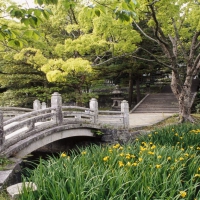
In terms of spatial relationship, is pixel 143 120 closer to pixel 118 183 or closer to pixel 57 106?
pixel 57 106

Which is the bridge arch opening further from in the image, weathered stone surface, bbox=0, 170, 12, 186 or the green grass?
the green grass

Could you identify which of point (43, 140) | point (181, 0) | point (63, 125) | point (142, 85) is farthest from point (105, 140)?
point (142, 85)

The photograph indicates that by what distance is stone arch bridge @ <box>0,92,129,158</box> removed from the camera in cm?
656

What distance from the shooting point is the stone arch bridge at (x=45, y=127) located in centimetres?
656

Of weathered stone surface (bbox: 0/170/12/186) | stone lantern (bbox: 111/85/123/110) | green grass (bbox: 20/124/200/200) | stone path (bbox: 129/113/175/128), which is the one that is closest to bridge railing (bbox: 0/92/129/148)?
weathered stone surface (bbox: 0/170/12/186)

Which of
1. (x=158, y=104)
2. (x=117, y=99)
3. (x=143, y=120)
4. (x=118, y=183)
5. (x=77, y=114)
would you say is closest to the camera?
(x=118, y=183)

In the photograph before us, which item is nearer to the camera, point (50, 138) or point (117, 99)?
point (50, 138)

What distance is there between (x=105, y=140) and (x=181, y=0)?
20.7ft

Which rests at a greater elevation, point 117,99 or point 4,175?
point 117,99

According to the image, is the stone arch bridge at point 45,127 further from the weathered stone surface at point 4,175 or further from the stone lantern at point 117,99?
the stone lantern at point 117,99

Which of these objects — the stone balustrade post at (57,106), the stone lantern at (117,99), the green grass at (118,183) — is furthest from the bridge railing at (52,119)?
the stone lantern at (117,99)

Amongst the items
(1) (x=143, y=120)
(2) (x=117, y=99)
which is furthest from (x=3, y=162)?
(2) (x=117, y=99)

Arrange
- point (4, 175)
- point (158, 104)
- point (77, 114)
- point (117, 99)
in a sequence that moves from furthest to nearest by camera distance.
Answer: point (158, 104)
point (117, 99)
point (77, 114)
point (4, 175)

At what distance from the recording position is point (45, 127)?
809 centimetres
